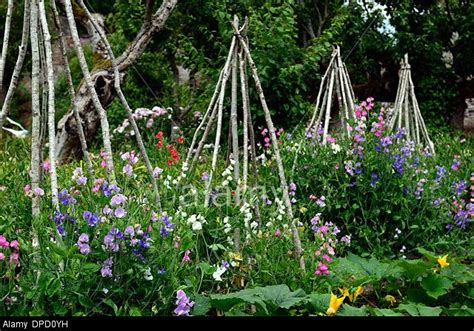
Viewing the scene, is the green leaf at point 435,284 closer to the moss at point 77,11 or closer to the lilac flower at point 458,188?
the lilac flower at point 458,188

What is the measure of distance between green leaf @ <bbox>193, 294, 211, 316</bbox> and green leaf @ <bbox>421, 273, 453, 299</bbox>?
1.03 metres

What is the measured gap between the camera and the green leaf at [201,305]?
2505 mm

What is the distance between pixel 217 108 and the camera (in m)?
3.66

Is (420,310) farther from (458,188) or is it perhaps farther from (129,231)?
(458,188)

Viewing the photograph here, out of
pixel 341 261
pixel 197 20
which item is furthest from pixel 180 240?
pixel 197 20

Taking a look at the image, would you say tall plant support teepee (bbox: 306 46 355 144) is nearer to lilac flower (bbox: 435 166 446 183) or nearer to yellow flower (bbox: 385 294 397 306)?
lilac flower (bbox: 435 166 446 183)

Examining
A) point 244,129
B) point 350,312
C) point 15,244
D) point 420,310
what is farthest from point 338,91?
point 15,244

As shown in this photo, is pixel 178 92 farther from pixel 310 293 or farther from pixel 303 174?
pixel 310 293

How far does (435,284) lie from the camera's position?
2.94 meters

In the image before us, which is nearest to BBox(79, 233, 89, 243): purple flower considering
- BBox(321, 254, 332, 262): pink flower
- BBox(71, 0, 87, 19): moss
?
BBox(321, 254, 332, 262): pink flower

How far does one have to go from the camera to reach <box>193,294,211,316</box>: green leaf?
2.51 meters

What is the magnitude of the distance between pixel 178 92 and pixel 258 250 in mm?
6604

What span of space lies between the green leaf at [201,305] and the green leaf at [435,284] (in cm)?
103

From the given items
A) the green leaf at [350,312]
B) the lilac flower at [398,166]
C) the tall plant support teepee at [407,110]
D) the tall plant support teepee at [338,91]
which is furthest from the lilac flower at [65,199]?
the tall plant support teepee at [407,110]
